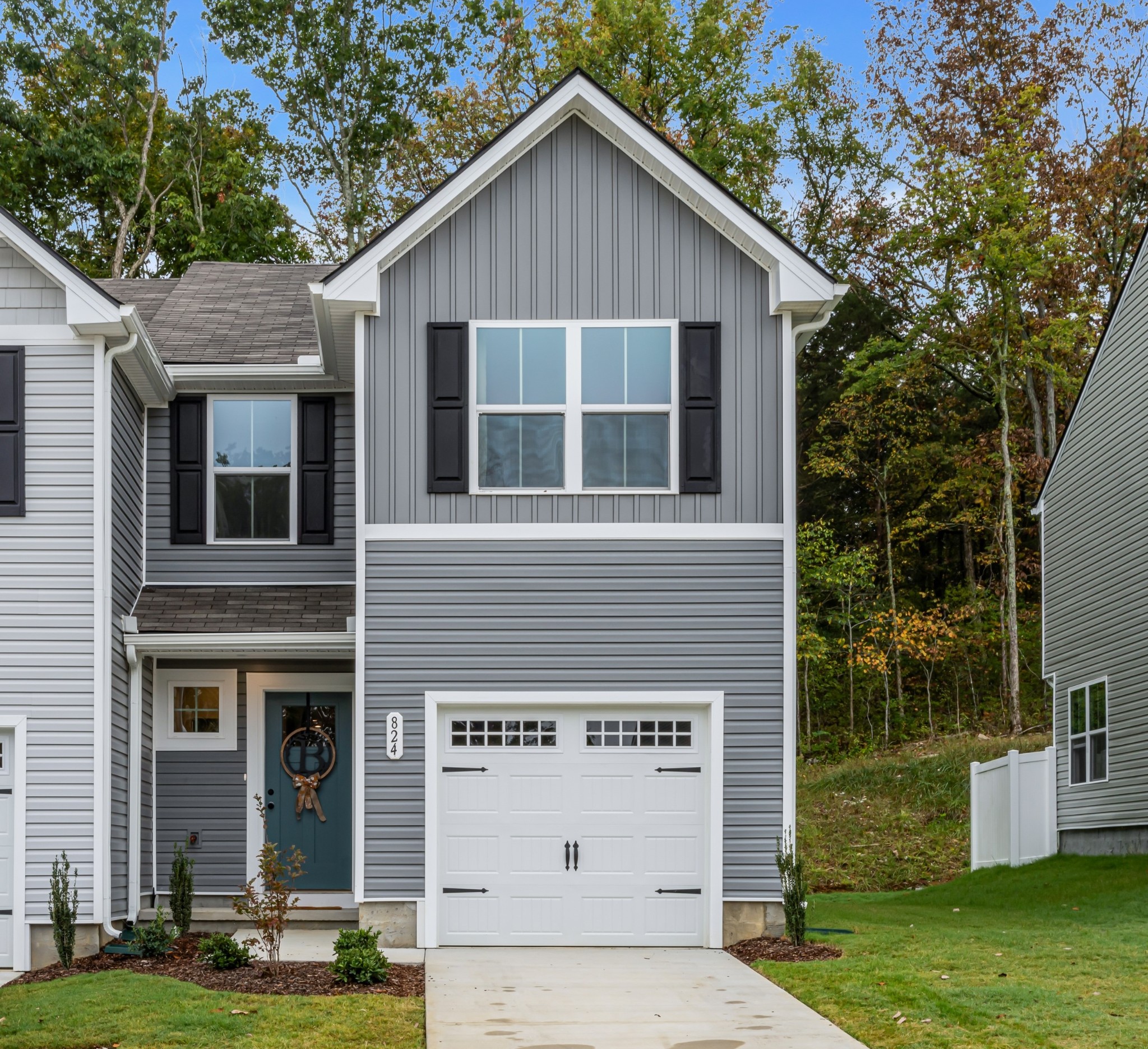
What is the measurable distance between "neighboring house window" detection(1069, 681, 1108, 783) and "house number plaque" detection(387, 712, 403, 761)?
34.3ft

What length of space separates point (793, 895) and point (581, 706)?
95.9 inches

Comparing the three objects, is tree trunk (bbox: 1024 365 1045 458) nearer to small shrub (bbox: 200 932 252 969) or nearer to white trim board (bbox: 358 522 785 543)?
white trim board (bbox: 358 522 785 543)

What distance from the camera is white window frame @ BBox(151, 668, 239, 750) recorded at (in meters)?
14.0

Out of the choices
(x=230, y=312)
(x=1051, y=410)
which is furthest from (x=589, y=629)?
(x=1051, y=410)

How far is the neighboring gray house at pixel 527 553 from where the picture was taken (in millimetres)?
12031

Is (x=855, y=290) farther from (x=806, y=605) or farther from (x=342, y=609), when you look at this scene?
(x=342, y=609)

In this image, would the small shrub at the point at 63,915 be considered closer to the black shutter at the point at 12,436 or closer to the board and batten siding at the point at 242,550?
the black shutter at the point at 12,436

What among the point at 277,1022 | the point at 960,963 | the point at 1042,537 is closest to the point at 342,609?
the point at 277,1022

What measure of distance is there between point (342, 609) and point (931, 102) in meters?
19.7

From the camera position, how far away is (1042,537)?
849 inches

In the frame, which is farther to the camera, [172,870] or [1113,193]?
[1113,193]

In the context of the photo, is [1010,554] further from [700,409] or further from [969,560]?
[700,409]

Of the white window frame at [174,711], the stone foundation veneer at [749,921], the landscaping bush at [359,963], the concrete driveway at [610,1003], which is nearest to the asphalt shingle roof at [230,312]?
the white window frame at [174,711]

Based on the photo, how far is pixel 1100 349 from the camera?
738 inches
